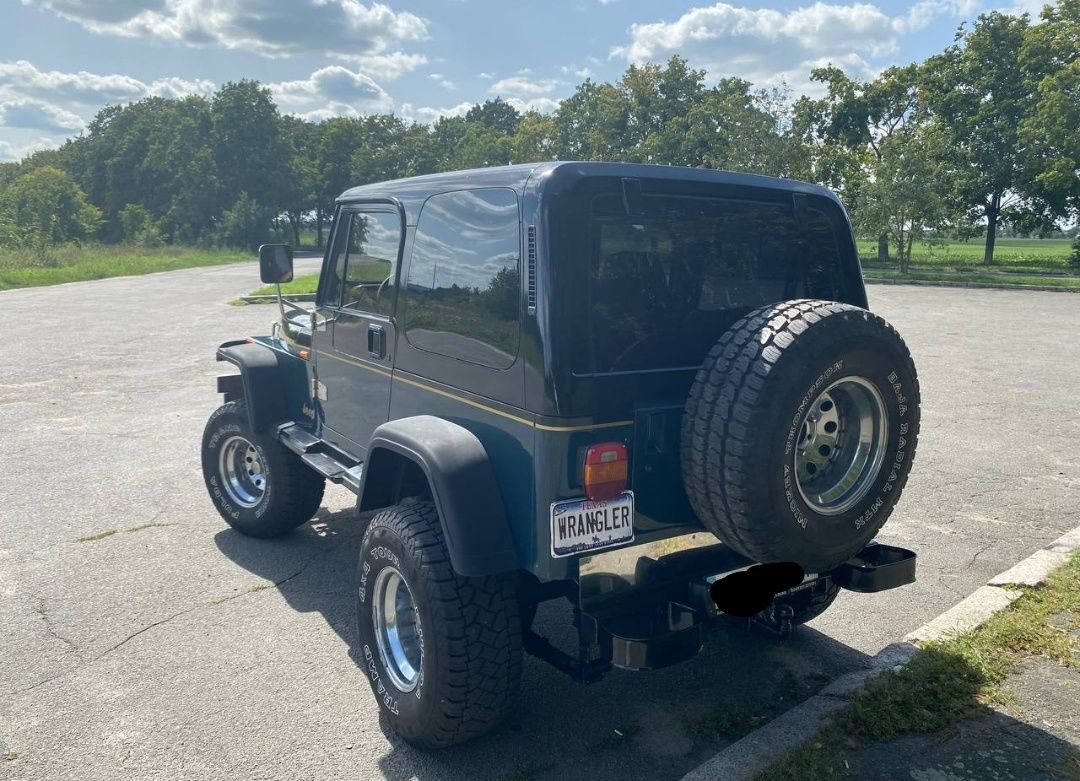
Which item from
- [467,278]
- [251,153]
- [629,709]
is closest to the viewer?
[467,278]

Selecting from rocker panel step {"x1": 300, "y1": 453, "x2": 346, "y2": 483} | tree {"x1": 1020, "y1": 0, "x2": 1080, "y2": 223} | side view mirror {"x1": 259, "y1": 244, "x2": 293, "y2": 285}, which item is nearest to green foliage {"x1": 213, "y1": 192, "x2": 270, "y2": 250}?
tree {"x1": 1020, "y1": 0, "x2": 1080, "y2": 223}

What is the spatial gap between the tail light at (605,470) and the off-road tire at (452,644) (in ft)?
1.82

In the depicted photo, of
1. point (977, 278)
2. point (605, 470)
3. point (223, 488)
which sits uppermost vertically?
point (605, 470)

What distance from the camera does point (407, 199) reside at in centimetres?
363

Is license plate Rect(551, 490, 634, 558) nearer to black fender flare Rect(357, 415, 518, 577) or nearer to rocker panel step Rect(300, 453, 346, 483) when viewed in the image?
black fender flare Rect(357, 415, 518, 577)

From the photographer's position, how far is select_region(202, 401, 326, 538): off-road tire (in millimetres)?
4840

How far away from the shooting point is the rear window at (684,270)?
2.75 meters

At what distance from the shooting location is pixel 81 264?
116 ft

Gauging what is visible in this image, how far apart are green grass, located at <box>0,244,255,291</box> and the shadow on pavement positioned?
28.7m

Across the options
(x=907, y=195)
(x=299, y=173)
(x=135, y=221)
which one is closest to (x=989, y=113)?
(x=907, y=195)

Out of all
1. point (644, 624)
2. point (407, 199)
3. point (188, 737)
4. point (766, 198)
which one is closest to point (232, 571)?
point (188, 737)

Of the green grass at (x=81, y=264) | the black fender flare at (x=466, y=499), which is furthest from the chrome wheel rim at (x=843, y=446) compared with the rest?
the green grass at (x=81, y=264)

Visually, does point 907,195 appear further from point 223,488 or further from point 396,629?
point 396,629

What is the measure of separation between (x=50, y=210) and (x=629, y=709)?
66.7 meters
